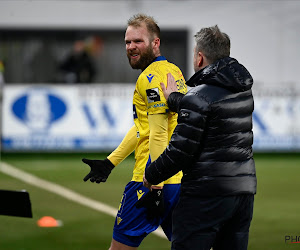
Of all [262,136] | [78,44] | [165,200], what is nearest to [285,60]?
[262,136]

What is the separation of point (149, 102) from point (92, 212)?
4783 millimetres

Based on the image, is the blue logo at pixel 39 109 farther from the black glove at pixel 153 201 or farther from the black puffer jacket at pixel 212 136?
the black puffer jacket at pixel 212 136

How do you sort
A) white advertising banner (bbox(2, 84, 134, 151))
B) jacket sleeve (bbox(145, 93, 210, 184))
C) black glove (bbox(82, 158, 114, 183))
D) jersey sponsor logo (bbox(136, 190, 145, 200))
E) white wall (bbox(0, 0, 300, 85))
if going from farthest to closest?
1. white wall (bbox(0, 0, 300, 85))
2. white advertising banner (bbox(2, 84, 134, 151))
3. black glove (bbox(82, 158, 114, 183))
4. jersey sponsor logo (bbox(136, 190, 145, 200))
5. jacket sleeve (bbox(145, 93, 210, 184))

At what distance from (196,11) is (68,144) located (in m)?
5.96

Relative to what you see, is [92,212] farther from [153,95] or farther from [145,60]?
[153,95]

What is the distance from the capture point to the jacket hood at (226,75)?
13.6 feet

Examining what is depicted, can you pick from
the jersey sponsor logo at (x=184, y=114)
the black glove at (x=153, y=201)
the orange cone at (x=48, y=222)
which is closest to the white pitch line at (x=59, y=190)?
the orange cone at (x=48, y=222)

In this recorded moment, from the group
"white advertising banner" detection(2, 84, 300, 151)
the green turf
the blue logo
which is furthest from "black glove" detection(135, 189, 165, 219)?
the blue logo

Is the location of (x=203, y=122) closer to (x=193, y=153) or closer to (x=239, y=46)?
(x=193, y=153)

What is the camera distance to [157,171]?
4.25 metres

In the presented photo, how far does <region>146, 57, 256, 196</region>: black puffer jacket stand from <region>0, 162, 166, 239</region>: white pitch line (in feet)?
12.3

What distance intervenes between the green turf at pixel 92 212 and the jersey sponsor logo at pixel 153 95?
2831 mm

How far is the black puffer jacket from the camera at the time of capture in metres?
4.12

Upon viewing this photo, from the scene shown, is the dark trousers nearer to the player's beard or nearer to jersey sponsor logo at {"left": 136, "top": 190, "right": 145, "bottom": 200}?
jersey sponsor logo at {"left": 136, "top": 190, "right": 145, "bottom": 200}
